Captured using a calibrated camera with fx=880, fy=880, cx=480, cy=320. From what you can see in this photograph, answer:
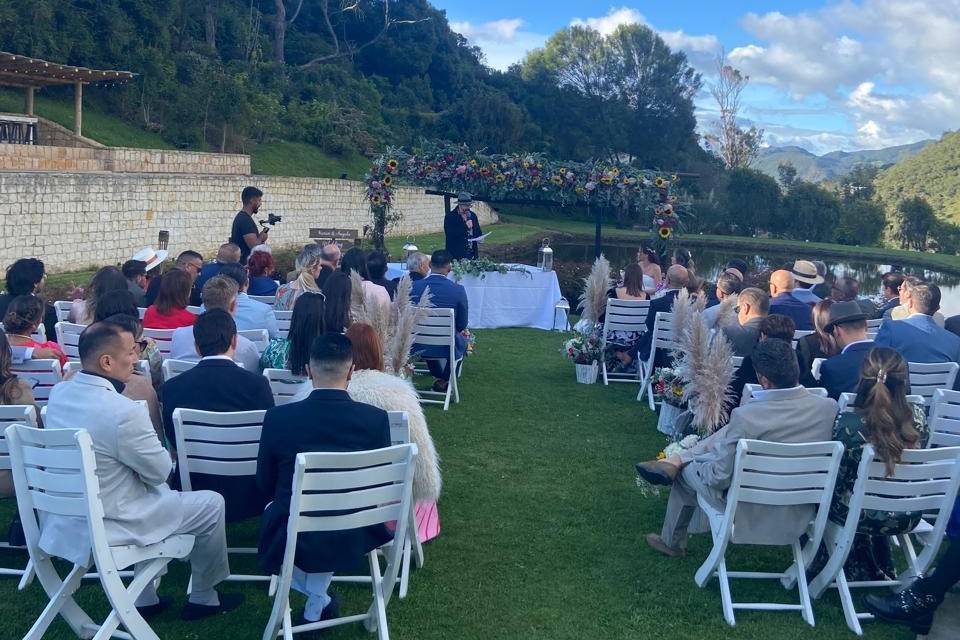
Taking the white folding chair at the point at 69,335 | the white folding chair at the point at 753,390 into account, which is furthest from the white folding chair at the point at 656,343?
the white folding chair at the point at 69,335

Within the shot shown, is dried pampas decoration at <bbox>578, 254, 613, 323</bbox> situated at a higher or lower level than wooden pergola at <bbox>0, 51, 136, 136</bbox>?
lower

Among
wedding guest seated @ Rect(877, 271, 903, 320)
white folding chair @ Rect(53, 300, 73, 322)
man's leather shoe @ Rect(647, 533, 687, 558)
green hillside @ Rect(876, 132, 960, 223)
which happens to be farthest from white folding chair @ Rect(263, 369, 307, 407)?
green hillside @ Rect(876, 132, 960, 223)

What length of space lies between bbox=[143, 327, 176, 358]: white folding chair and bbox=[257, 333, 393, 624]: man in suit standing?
244 centimetres

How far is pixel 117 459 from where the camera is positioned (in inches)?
133

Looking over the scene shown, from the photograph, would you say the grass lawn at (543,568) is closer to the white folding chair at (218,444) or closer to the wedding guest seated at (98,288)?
the white folding chair at (218,444)

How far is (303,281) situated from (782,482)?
4.20 m

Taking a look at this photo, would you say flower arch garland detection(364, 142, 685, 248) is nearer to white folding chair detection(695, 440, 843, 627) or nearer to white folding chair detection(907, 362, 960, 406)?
white folding chair detection(907, 362, 960, 406)

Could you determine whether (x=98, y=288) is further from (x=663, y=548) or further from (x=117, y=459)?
(x=663, y=548)

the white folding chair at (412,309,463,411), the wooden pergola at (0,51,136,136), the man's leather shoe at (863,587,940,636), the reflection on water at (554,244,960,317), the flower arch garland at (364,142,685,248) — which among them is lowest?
the reflection on water at (554,244,960,317)

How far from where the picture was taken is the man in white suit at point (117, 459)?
3354 mm

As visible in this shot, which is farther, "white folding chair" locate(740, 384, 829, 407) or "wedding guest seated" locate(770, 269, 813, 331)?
"wedding guest seated" locate(770, 269, 813, 331)

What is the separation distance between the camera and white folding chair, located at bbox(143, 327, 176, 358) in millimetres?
5652

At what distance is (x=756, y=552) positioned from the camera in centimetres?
491

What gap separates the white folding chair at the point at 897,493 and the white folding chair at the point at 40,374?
398 centimetres
